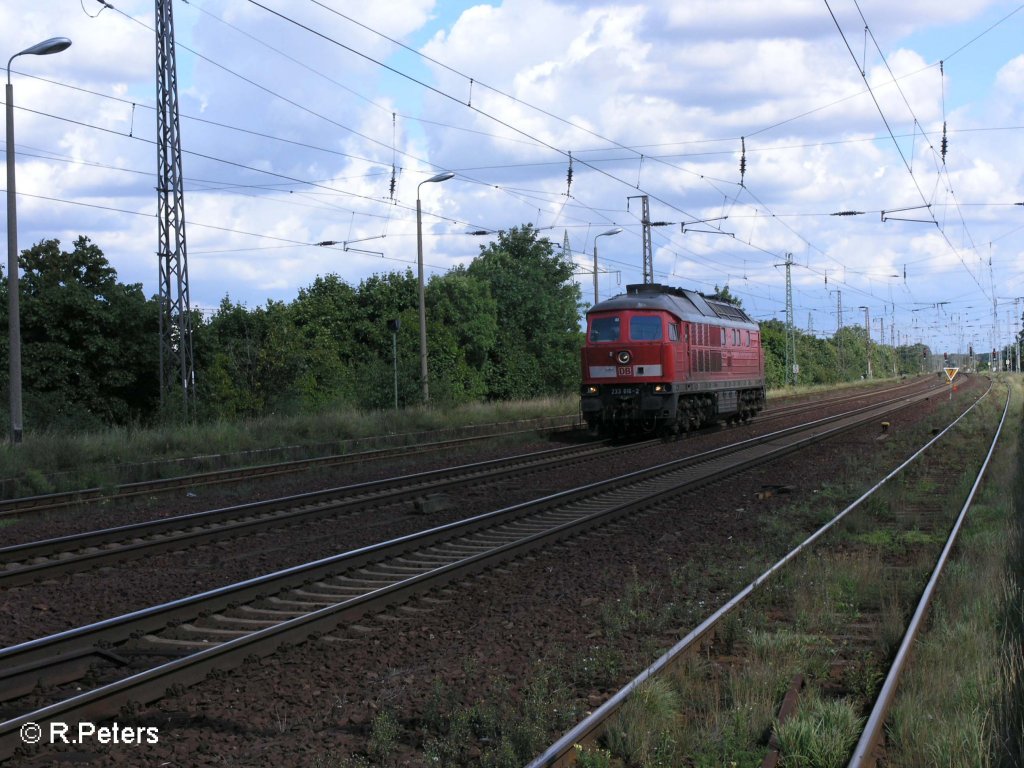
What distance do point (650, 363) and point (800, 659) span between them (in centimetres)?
1810

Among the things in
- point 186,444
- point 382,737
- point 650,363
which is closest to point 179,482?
point 186,444

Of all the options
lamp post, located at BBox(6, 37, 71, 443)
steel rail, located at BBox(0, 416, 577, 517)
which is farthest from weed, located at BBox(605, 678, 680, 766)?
lamp post, located at BBox(6, 37, 71, 443)

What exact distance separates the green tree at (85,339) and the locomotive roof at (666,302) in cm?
1393

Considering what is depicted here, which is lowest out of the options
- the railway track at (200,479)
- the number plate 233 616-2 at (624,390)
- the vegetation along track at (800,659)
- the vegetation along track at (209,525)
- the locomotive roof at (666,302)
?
the vegetation along track at (800,659)

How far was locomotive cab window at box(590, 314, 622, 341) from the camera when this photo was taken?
2530 centimetres

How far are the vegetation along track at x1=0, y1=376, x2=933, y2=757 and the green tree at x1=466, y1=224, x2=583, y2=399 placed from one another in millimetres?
33198

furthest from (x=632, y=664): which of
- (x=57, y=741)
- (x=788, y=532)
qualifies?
(x=788, y=532)

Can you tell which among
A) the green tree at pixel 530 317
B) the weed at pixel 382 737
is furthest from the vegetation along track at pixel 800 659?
the green tree at pixel 530 317

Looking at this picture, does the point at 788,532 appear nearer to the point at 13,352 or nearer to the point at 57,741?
the point at 57,741

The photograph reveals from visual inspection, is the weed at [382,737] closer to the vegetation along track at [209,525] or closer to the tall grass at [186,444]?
the vegetation along track at [209,525]

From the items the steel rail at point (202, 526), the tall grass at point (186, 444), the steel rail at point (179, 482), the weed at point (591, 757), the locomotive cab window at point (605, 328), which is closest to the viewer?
the weed at point (591, 757)

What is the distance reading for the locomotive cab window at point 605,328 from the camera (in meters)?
25.3

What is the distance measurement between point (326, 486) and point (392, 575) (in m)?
7.61

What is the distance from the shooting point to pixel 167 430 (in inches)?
840
